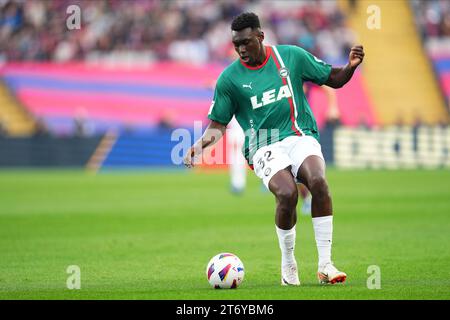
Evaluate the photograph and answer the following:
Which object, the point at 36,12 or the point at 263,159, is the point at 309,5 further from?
the point at 263,159

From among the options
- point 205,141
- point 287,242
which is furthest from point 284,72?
point 287,242

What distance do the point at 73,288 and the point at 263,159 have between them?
219 cm

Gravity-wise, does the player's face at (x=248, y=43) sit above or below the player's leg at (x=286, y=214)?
above

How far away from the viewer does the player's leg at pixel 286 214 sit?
870cm

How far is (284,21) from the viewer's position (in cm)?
3866

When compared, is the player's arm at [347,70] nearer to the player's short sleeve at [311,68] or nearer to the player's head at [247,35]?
the player's short sleeve at [311,68]

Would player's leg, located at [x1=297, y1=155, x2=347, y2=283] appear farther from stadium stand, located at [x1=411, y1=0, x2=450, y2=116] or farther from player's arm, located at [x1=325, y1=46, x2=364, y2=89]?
stadium stand, located at [x1=411, y1=0, x2=450, y2=116]

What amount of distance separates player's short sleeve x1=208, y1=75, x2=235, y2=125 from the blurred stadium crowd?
29174 mm

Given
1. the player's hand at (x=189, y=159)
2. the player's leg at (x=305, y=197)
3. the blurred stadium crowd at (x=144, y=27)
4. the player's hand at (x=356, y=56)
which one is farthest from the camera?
the blurred stadium crowd at (x=144, y=27)

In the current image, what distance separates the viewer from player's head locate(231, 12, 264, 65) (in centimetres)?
895

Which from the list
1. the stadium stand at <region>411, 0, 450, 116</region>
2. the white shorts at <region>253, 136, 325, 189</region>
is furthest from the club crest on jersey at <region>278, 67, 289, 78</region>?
the stadium stand at <region>411, 0, 450, 116</region>

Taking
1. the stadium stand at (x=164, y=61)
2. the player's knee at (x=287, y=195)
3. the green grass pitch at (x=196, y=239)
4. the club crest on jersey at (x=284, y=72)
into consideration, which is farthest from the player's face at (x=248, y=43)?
the stadium stand at (x=164, y=61)

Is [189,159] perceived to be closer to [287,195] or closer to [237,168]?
[287,195]
